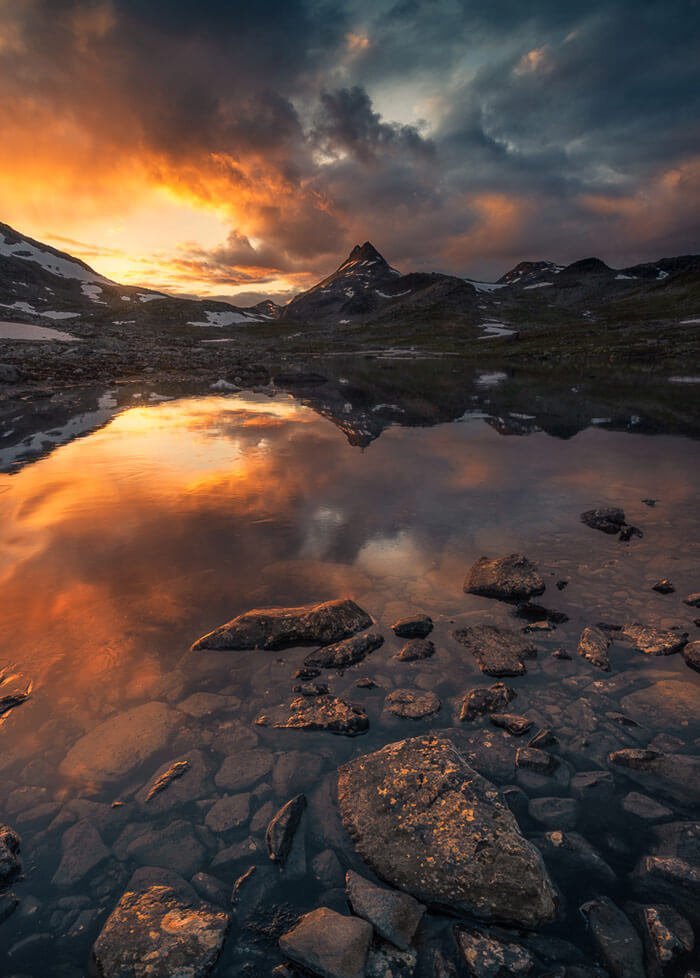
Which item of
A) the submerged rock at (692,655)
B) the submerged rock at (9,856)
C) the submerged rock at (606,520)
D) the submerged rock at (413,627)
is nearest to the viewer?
the submerged rock at (9,856)

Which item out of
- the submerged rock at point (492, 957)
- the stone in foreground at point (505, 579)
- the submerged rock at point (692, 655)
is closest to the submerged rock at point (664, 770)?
the submerged rock at point (692, 655)

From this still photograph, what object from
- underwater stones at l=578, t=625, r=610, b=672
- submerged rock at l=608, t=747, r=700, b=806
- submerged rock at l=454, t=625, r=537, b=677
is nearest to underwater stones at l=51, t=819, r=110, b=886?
submerged rock at l=454, t=625, r=537, b=677

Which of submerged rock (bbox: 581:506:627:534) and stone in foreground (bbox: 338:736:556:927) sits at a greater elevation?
submerged rock (bbox: 581:506:627:534)

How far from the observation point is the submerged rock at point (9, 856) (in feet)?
15.4

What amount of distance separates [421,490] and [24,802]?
13.0 metres

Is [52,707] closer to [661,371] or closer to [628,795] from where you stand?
[628,795]

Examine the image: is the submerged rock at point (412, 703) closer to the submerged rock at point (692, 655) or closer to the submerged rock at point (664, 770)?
the submerged rock at point (664, 770)

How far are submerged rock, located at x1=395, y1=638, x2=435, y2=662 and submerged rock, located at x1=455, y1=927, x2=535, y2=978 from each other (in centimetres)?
381

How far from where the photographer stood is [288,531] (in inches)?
504

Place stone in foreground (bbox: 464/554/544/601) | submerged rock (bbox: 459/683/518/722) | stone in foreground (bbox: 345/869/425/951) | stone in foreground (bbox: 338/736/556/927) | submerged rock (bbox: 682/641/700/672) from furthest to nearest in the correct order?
1. stone in foreground (bbox: 464/554/544/601)
2. submerged rock (bbox: 682/641/700/672)
3. submerged rock (bbox: 459/683/518/722)
4. stone in foreground (bbox: 338/736/556/927)
5. stone in foreground (bbox: 345/869/425/951)

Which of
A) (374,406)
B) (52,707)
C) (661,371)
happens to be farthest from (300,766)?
(661,371)

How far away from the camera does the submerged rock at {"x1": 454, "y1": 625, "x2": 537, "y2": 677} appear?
754 cm

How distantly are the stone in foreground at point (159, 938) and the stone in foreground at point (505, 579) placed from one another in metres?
6.91

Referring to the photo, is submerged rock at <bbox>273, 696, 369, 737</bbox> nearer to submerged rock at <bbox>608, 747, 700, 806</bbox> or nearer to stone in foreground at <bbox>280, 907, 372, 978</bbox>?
stone in foreground at <bbox>280, 907, 372, 978</bbox>
